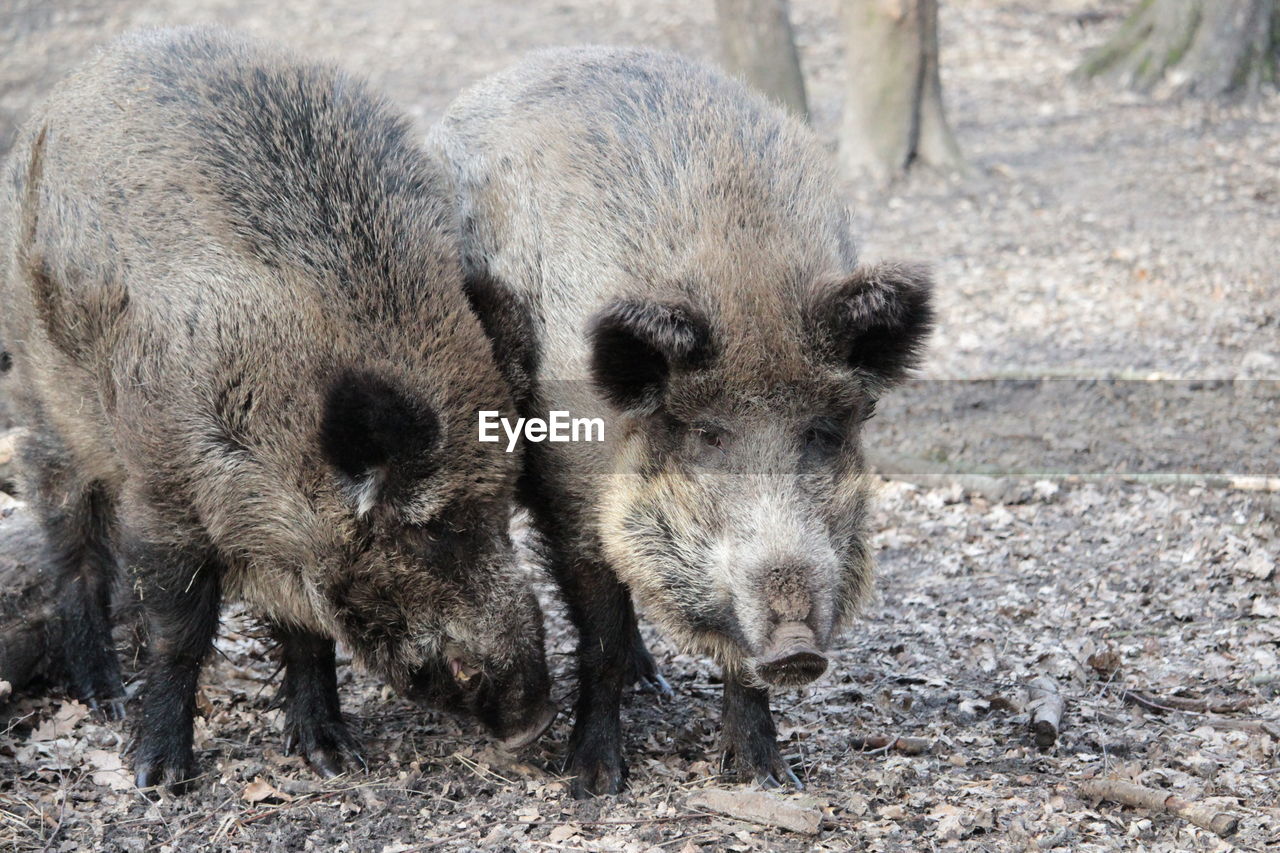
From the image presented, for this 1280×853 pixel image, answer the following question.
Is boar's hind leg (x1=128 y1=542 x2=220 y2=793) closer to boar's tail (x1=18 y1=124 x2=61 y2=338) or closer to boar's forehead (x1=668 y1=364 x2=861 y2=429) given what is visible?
boar's tail (x1=18 y1=124 x2=61 y2=338)

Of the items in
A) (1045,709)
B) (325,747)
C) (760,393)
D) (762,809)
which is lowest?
(325,747)

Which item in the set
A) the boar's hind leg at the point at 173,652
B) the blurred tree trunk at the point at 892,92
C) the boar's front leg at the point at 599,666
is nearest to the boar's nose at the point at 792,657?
the boar's front leg at the point at 599,666

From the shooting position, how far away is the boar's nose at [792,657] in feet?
13.4

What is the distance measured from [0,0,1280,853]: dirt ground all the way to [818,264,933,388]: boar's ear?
1658 mm

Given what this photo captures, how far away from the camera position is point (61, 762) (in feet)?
17.4

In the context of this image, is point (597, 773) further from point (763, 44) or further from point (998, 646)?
point (763, 44)

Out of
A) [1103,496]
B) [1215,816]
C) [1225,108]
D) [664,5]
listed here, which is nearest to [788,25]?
[1225,108]

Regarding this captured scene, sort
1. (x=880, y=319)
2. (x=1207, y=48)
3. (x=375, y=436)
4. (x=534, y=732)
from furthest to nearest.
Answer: (x=1207, y=48)
(x=534, y=732)
(x=375, y=436)
(x=880, y=319)

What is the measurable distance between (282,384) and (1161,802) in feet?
11.7

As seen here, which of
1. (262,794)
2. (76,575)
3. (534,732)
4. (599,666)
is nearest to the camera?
(534,732)

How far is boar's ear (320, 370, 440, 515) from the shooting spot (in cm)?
456

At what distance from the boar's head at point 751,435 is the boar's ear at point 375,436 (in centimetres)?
71

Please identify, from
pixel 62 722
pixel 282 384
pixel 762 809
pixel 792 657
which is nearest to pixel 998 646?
pixel 762 809

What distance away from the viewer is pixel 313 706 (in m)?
5.50
